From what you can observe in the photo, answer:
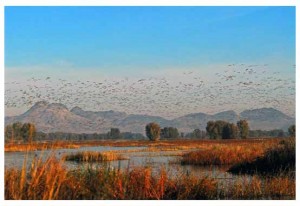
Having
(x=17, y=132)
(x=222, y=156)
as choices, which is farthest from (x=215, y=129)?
(x=17, y=132)

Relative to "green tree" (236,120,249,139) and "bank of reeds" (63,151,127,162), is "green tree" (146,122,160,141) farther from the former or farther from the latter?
"bank of reeds" (63,151,127,162)

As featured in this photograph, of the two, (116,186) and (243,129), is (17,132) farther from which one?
(243,129)

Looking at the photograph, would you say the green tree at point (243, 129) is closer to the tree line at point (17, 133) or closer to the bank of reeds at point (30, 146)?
the bank of reeds at point (30, 146)

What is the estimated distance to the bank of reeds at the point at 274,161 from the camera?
1277cm

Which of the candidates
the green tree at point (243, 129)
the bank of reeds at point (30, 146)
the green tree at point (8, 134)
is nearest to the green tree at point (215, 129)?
the green tree at point (243, 129)

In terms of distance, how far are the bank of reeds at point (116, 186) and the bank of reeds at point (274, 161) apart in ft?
13.0

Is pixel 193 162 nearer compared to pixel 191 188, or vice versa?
pixel 191 188

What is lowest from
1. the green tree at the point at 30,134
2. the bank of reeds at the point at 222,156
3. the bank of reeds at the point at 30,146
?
the bank of reeds at the point at 222,156

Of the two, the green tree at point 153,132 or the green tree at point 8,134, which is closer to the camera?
the green tree at point 8,134

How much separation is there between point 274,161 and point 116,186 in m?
7.58

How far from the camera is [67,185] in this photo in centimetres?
675
